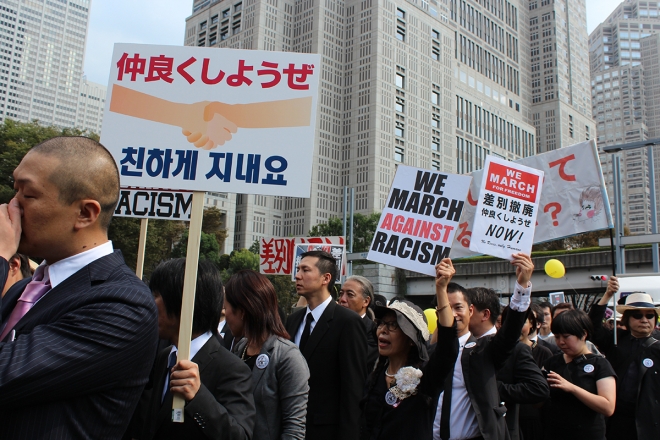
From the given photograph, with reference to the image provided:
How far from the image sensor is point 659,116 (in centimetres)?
13075

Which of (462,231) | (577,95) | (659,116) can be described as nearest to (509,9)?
(577,95)

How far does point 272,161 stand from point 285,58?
668 mm

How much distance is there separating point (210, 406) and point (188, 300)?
500mm

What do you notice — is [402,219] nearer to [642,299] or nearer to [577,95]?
[642,299]

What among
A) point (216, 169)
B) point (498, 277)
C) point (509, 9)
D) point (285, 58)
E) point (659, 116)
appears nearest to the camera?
point (216, 169)

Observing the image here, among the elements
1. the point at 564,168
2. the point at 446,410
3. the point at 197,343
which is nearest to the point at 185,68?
the point at 197,343

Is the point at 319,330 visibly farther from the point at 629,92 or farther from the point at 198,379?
the point at 629,92

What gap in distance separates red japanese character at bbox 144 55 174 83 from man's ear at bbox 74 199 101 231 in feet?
5.80

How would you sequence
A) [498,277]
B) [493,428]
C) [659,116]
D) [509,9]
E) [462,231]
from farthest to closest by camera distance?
[659,116], [509,9], [498,277], [462,231], [493,428]

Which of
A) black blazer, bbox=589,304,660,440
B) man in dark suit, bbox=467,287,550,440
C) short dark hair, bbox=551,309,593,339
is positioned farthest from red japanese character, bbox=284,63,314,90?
black blazer, bbox=589,304,660,440

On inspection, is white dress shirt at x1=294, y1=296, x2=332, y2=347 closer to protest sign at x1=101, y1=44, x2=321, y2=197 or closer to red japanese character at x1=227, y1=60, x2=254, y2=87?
protest sign at x1=101, y1=44, x2=321, y2=197

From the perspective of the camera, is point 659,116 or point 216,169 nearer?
point 216,169

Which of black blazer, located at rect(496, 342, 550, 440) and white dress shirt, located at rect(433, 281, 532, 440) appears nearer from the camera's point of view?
white dress shirt, located at rect(433, 281, 532, 440)

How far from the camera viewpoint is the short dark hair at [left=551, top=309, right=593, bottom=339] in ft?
16.5
